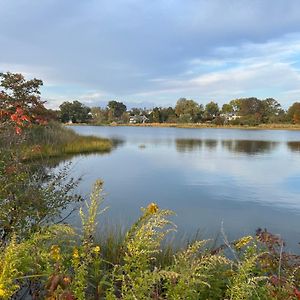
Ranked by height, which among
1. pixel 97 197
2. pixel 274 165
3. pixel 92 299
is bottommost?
pixel 274 165

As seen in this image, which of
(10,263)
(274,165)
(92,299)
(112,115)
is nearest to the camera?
(10,263)

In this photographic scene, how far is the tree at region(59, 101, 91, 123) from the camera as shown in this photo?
269 ft

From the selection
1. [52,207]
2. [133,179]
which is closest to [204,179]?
[133,179]

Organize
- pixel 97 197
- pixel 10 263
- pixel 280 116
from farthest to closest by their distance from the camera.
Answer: pixel 280 116, pixel 97 197, pixel 10 263

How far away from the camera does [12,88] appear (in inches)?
750

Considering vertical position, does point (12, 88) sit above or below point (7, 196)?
above

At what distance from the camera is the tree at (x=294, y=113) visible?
70.4 metres

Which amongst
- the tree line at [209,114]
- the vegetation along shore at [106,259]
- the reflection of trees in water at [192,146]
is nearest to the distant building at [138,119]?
the tree line at [209,114]

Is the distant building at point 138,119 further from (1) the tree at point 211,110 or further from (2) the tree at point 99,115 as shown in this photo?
(1) the tree at point 211,110

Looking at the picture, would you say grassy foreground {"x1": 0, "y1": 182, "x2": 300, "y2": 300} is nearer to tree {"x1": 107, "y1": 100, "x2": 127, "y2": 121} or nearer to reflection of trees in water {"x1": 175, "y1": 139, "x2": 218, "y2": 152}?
reflection of trees in water {"x1": 175, "y1": 139, "x2": 218, "y2": 152}

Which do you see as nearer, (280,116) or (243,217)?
(243,217)

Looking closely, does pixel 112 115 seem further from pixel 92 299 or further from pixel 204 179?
pixel 92 299

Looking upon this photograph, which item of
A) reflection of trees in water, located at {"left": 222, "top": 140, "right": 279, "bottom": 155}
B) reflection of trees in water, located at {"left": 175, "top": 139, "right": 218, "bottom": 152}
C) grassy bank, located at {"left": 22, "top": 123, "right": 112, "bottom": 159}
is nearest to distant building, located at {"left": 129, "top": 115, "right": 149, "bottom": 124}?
reflection of trees in water, located at {"left": 175, "top": 139, "right": 218, "bottom": 152}

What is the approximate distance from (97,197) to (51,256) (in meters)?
0.59
